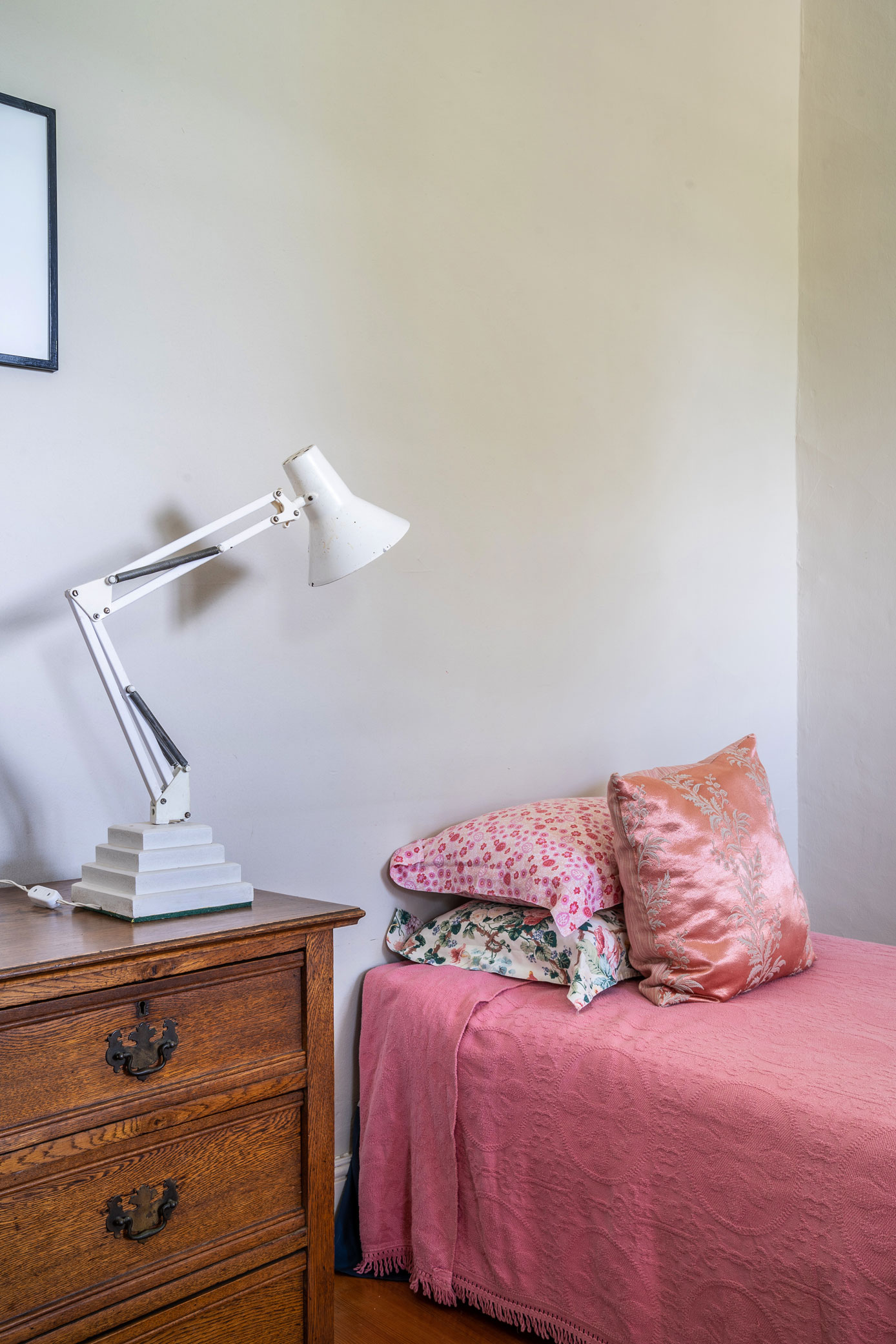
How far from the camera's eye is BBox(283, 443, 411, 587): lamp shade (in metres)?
1.33

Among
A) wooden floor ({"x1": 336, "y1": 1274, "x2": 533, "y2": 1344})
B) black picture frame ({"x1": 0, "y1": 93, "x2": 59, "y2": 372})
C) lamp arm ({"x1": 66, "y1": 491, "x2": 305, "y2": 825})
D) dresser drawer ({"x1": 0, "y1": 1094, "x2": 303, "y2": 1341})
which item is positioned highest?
black picture frame ({"x1": 0, "y1": 93, "x2": 59, "y2": 372})

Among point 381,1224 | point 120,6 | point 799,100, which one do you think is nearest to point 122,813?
point 381,1224

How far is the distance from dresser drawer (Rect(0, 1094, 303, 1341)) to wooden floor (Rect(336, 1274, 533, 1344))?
0.45m

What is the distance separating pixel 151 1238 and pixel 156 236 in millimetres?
1430

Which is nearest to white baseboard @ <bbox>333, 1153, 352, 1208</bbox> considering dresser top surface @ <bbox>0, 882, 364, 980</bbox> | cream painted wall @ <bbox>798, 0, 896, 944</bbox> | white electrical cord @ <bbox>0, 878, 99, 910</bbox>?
dresser top surface @ <bbox>0, 882, 364, 980</bbox>

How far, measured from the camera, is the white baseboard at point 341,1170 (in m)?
1.73

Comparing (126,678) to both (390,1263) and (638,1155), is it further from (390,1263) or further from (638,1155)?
(390,1263)

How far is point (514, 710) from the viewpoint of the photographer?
209 cm

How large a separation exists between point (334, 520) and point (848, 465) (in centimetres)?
203

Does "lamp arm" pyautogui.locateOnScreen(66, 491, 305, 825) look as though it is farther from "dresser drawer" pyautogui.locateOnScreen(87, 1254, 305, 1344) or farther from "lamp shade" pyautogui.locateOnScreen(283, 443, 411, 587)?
"dresser drawer" pyautogui.locateOnScreen(87, 1254, 305, 1344)

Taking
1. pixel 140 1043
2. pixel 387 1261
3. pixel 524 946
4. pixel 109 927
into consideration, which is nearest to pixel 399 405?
pixel 524 946

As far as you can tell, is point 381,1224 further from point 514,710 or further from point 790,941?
point 514,710

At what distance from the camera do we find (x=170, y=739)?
128 centimetres

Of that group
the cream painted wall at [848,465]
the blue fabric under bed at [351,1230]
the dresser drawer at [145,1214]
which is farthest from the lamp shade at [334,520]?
the cream painted wall at [848,465]
